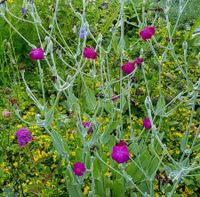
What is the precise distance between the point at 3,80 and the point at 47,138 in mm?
846

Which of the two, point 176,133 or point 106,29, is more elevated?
point 106,29

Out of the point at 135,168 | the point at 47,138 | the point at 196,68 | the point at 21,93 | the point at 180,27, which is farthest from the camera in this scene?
the point at 180,27

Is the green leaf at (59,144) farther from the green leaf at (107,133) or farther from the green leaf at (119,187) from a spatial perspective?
the green leaf at (119,187)

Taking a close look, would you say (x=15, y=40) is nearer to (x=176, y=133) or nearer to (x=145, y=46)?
(x=145, y=46)

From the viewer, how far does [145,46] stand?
4.20 m

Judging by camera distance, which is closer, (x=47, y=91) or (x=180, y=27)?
(x=47, y=91)

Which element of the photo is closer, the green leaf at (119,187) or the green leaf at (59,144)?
the green leaf at (59,144)

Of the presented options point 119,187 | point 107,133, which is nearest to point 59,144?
point 107,133

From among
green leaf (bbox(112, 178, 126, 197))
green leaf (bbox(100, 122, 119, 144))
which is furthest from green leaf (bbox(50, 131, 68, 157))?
green leaf (bbox(112, 178, 126, 197))

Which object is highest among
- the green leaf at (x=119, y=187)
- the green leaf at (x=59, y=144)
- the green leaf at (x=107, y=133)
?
the green leaf at (x=59, y=144)

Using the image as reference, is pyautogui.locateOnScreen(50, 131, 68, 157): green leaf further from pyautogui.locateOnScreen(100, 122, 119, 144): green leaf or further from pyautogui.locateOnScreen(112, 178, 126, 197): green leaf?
pyautogui.locateOnScreen(112, 178, 126, 197): green leaf

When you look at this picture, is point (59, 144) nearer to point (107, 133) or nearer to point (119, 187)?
point (107, 133)

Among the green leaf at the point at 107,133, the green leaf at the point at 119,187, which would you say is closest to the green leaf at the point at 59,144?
the green leaf at the point at 107,133

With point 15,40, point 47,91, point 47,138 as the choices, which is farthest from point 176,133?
point 15,40
